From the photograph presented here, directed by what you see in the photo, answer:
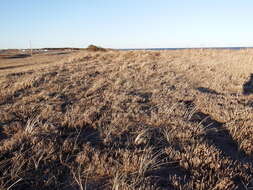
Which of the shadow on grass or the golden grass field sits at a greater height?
the shadow on grass

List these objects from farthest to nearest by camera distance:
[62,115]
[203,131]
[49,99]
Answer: [49,99] → [62,115] → [203,131]

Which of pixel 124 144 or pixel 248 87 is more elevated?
pixel 248 87

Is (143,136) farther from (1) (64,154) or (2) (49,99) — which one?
(2) (49,99)

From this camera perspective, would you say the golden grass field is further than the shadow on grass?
No

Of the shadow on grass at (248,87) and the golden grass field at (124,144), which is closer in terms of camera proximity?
the golden grass field at (124,144)

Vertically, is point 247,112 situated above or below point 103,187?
above

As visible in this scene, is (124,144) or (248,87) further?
(248,87)

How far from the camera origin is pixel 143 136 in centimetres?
316

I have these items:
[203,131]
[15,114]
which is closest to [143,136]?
[203,131]

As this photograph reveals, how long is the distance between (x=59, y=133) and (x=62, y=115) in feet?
2.71

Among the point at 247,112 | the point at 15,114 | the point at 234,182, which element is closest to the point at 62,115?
the point at 15,114

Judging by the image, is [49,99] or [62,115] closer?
[62,115]

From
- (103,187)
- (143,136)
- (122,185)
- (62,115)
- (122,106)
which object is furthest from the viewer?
(122,106)

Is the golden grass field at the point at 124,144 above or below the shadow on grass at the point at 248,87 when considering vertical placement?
below
